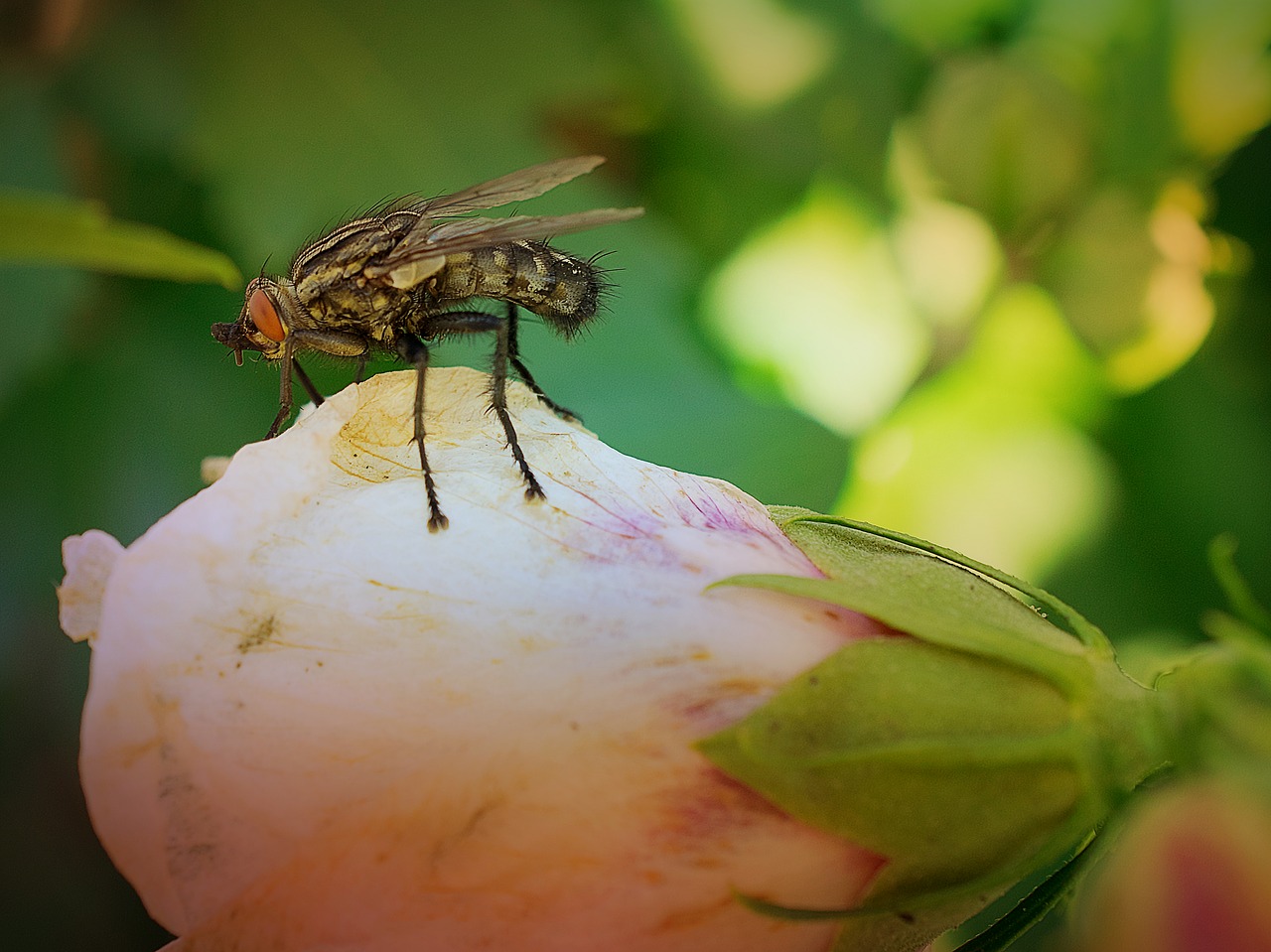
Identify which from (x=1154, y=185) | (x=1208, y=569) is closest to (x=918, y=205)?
(x=1154, y=185)

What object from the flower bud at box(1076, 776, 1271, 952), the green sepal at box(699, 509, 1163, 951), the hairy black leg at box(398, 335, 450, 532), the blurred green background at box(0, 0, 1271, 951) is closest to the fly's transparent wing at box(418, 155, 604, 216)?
the hairy black leg at box(398, 335, 450, 532)

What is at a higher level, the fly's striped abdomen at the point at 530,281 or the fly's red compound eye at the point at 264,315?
the fly's striped abdomen at the point at 530,281

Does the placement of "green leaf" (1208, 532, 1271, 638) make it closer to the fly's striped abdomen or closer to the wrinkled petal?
the wrinkled petal

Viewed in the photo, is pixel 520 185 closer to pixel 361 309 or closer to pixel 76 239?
pixel 361 309

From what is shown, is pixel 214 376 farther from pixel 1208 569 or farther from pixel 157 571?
pixel 1208 569

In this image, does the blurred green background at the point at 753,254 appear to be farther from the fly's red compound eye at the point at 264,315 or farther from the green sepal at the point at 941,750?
the green sepal at the point at 941,750

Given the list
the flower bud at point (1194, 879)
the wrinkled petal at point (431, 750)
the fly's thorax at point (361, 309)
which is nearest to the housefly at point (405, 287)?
the fly's thorax at point (361, 309)

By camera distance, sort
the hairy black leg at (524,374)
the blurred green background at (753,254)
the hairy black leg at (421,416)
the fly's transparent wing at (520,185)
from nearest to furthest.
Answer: the hairy black leg at (421,416), the hairy black leg at (524,374), the fly's transparent wing at (520,185), the blurred green background at (753,254)
